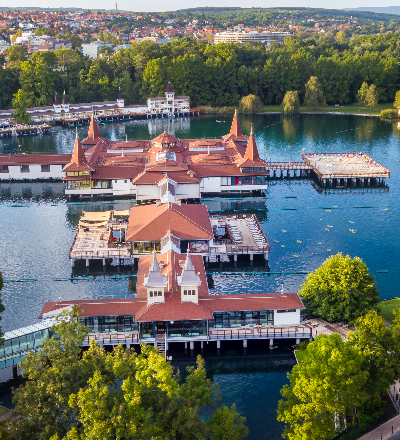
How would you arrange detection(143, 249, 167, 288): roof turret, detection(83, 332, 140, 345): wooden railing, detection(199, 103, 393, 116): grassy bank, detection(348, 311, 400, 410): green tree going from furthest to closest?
detection(199, 103, 393, 116): grassy bank → detection(83, 332, 140, 345): wooden railing → detection(143, 249, 167, 288): roof turret → detection(348, 311, 400, 410): green tree

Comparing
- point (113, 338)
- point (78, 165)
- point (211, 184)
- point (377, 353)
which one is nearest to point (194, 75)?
point (211, 184)

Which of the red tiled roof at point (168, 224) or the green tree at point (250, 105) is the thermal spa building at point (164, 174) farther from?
the green tree at point (250, 105)

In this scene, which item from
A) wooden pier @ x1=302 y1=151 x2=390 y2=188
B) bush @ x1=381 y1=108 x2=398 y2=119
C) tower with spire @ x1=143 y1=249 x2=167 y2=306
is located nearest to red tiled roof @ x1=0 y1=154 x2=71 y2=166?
wooden pier @ x1=302 y1=151 x2=390 y2=188

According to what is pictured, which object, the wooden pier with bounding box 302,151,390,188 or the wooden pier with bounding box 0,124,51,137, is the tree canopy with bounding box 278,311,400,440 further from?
the wooden pier with bounding box 0,124,51,137

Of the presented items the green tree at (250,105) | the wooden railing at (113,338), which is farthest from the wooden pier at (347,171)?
the wooden railing at (113,338)

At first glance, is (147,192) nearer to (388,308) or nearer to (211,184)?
(211,184)

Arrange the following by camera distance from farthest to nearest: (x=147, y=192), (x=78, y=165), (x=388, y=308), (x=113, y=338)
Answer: (x=78, y=165)
(x=147, y=192)
(x=388, y=308)
(x=113, y=338)
